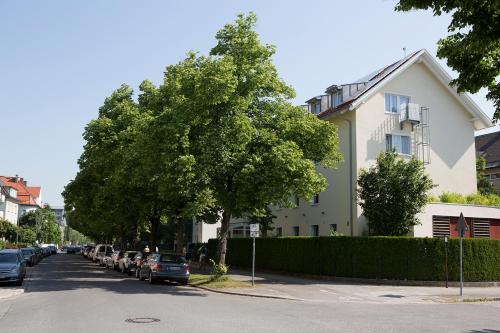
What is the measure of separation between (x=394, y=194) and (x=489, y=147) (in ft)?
176

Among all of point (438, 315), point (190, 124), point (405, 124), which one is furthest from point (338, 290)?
point (405, 124)

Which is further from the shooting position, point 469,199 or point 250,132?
point 469,199

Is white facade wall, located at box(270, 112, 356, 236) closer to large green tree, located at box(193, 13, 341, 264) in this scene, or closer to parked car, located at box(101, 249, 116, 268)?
large green tree, located at box(193, 13, 341, 264)

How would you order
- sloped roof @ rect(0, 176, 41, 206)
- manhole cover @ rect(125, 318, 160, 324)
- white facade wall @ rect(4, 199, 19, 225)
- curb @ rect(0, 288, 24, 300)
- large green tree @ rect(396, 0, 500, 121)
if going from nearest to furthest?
large green tree @ rect(396, 0, 500, 121) → manhole cover @ rect(125, 318, 160, 324) → curb @ rect(0, 288, 24, 300) → white facade wall @ rect(4, 199, 19, 225) → sloped roof @ rect(0, 176, 41, 206)

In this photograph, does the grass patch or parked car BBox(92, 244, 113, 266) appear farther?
parked car BBox(92, 244, 113, 266)

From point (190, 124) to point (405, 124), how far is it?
1789 centimetres

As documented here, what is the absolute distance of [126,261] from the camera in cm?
3306

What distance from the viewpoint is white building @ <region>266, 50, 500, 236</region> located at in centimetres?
3334

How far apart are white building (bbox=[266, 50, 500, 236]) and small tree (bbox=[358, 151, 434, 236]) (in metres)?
2.33

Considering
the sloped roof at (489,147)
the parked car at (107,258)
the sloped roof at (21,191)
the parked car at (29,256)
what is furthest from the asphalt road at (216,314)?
the sloped roof at (21,191)

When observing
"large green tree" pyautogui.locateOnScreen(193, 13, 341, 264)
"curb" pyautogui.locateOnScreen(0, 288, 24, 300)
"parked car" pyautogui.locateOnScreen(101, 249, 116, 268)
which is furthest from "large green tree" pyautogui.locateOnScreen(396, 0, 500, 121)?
"parked car" pyautogui.locateOnScreen(101, 249, 116, 268)

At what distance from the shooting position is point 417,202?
94.3ft

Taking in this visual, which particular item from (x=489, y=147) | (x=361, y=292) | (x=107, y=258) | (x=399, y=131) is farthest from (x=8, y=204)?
(x=361, y=292)

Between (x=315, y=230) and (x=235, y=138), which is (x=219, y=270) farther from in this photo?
(x=315, y=230)
